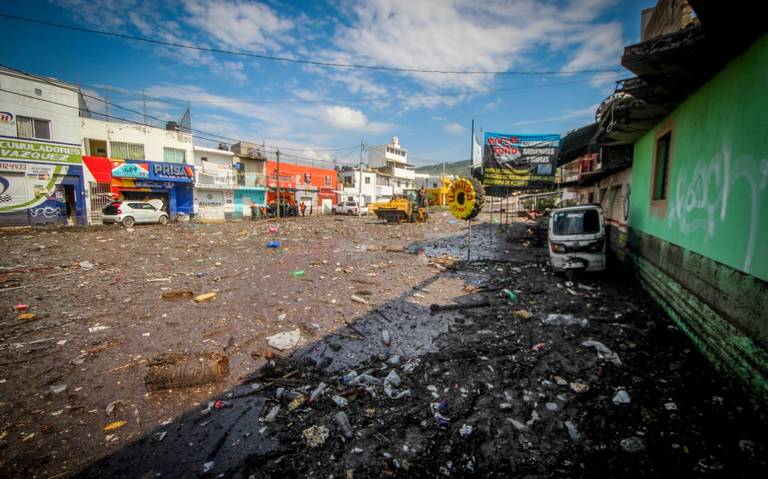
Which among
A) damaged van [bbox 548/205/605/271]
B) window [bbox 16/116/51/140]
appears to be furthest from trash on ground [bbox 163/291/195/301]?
window [bbox 16/116/51/140]

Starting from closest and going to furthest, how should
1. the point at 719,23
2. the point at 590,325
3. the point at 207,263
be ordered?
the point at 719,23 → the point at 590,325 → the point at 207,263

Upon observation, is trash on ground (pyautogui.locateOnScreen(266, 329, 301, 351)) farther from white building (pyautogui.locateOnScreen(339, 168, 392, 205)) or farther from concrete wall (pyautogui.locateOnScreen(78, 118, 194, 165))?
white building (pyautogui.locateOnScreen(339, 168, 392, 205))

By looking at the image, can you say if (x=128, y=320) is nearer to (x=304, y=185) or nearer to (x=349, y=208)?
(x=349, y=208)

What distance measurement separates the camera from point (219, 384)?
139 inches

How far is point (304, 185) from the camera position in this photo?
36.8 metres

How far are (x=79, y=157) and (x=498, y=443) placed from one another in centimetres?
2691

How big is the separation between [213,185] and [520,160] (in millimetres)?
26080

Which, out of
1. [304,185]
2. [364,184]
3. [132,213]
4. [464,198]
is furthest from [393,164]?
[464,198]

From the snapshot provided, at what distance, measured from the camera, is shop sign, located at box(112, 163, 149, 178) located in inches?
822

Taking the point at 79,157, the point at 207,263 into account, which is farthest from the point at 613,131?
the point at 79,157

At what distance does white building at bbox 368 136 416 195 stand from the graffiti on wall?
47.2m

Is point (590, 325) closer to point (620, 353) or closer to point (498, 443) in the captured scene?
point (620, 353)

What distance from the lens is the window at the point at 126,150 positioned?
2228 centimetres

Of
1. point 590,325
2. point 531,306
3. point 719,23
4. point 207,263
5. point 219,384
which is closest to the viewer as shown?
point 719,23
